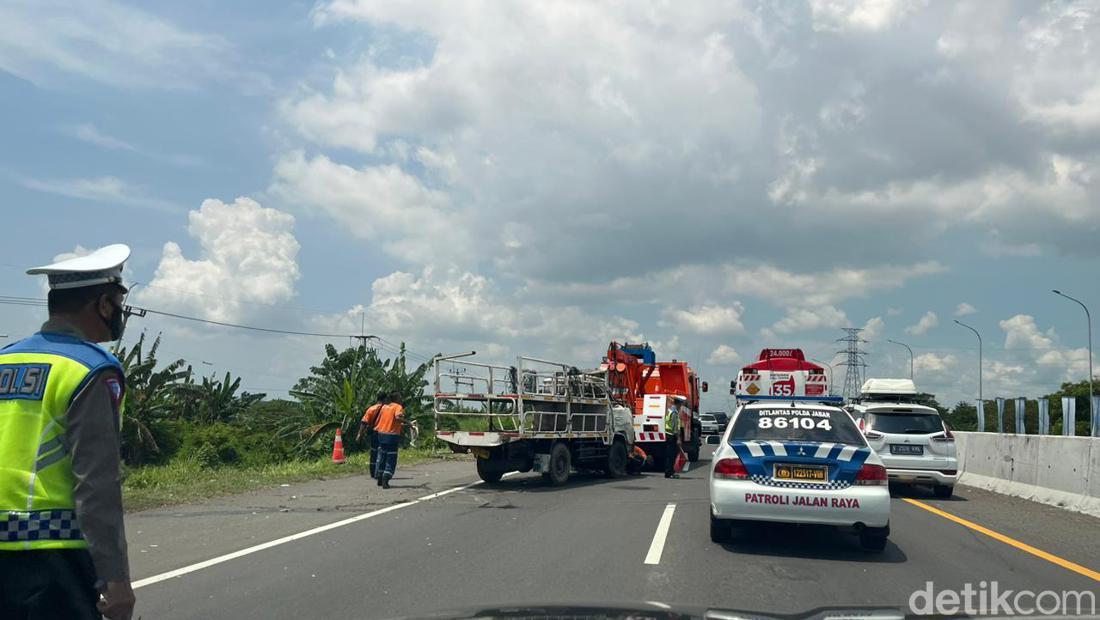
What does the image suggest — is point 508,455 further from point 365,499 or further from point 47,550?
point 47,550

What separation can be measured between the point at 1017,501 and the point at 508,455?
8971mm

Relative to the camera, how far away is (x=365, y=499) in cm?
1462

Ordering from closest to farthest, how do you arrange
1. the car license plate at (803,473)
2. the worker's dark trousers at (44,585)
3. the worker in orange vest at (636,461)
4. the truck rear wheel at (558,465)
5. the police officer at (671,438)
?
the worker's dark trousers at (44,585) < the car license plate at (803,473) < the truck rear wheel at (558,465) < the police officer at (671,438) < the worker in orange vest at (636,461)

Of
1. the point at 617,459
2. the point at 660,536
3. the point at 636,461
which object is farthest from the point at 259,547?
the point at 636,461

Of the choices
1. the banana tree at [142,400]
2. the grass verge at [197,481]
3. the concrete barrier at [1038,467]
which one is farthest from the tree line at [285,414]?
the concrete barrier at [1038,467]

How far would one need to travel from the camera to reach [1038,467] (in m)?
16.3

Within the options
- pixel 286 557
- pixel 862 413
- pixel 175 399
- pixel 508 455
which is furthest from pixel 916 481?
pixel 175 399

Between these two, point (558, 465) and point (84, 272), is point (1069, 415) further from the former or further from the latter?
point (84, 272)

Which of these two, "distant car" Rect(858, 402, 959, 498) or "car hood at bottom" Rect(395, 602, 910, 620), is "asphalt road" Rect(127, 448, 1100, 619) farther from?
"distant car" Rect(858, 402, 959, 498)

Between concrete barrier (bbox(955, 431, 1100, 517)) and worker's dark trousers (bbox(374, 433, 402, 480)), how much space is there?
11.3m

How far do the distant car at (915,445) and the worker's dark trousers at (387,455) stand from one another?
841 centimetres

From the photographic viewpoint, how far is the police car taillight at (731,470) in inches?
376

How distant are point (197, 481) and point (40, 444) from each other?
14186 mm

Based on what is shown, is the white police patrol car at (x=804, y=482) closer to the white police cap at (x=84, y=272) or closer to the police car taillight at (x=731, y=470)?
the police car taillight at (x=731, y=470)
